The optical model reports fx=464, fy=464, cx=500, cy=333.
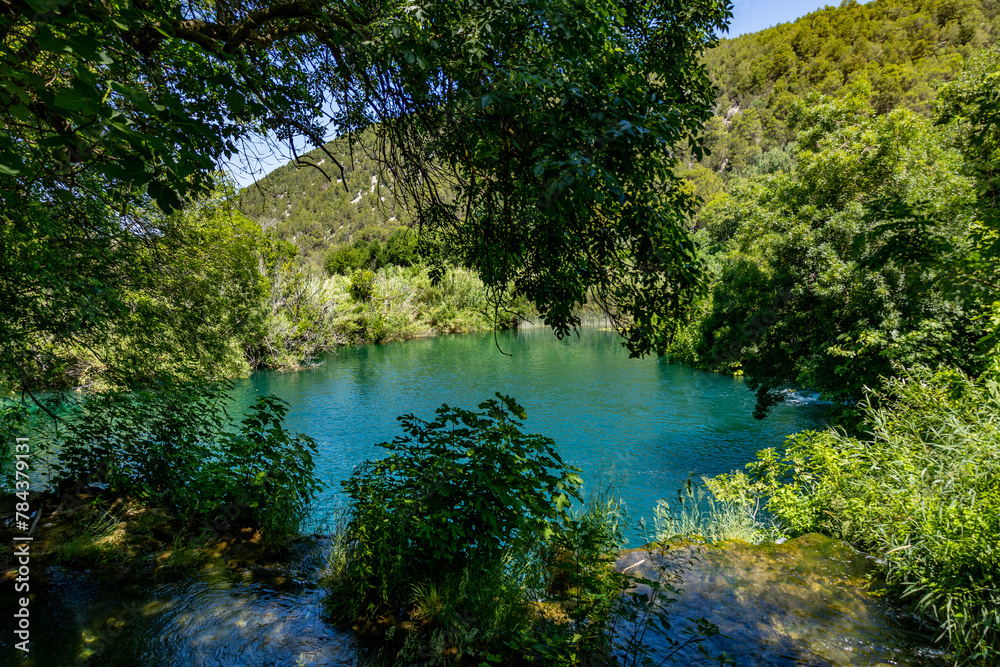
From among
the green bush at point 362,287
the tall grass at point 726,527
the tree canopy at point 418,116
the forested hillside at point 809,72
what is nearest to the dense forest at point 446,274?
the tree canopy at point 418,116

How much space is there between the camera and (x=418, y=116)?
11.9 feet

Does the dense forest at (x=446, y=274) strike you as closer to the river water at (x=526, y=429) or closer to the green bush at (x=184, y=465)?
the green bush at (x=184, y=465)

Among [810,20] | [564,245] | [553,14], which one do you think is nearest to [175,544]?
[564,245]

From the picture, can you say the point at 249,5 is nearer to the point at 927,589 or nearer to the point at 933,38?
the point at 927,589

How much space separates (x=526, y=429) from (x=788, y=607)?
9.66 meters

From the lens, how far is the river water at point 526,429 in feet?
11.0

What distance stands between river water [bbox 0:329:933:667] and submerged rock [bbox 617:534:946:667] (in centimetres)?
2

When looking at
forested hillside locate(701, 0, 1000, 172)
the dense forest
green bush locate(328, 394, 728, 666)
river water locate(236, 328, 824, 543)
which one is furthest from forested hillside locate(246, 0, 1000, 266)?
green bush locate(328, 394, 728, 666)

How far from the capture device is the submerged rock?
3779 mm

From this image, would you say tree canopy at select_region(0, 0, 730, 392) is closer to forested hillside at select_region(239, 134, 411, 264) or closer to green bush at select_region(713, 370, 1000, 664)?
forested hillside at select_region(239, 134, 411, 264)

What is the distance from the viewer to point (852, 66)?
80062 millimetres

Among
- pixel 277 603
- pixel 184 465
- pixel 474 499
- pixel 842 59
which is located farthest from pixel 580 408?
pixel 842 59

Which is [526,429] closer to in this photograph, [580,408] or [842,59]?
[580,408]

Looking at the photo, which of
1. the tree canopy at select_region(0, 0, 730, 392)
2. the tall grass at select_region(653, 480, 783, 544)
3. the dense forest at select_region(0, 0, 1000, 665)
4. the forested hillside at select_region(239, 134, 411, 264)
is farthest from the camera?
the tall grass at select_region(653, 480, 783, 544)
